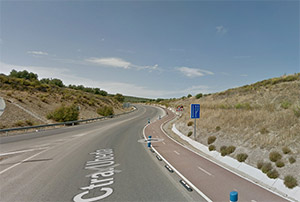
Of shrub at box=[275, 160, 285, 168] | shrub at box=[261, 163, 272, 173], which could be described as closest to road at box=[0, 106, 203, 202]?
shrub at box=[261, 163, 272, 173]

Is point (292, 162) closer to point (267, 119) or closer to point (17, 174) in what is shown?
point (267, 119)

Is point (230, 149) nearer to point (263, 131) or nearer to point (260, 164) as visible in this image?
point (263, 131)

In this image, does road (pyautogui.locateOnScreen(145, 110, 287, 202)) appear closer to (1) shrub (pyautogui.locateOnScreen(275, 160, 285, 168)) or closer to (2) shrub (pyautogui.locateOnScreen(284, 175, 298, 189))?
(2) shrub (pyautogui.locateOnScreen(284, 175, 298, 189))

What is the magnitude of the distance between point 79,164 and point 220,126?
1284cm

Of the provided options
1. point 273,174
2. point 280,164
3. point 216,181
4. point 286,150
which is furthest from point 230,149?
point 216,181

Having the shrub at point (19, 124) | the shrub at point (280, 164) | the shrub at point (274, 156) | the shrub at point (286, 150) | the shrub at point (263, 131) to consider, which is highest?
the shrub at point (263, 131)

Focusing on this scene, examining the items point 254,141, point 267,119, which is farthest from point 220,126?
point 254,141

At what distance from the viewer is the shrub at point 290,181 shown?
279 inches

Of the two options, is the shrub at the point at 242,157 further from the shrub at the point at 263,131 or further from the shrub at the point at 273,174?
the shrub at the point at 263,131

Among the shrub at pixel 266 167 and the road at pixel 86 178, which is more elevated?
the shrub at pixel 266 167

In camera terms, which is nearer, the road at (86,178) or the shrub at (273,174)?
the road at (86,178)

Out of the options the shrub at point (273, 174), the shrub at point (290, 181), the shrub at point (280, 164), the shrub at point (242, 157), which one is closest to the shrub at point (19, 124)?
the shrub at point (242, 157)

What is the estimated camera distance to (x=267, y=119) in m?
13.7

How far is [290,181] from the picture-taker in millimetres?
7281
